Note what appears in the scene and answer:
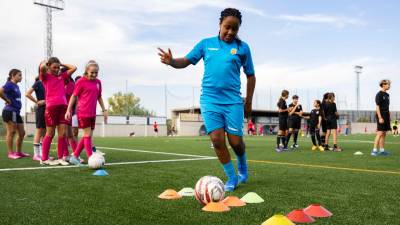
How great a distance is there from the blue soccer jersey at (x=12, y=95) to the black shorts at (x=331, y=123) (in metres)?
9.27

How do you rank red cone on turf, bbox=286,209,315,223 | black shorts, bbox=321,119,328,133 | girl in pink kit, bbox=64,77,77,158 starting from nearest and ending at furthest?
red cone on turf, bbox=286,209,315,223 < girl in pink kit, bbox=64,77,77,158 < black shorts, bbox=321,119,328,133

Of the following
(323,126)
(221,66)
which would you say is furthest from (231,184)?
(323,126)

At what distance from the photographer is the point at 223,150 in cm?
488

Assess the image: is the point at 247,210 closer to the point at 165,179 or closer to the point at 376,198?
the point at 376,198

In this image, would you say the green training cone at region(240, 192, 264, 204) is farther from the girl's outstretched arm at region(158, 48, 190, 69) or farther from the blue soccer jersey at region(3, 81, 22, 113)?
the blue soccer jersey at region(3, 81, 22, 113)

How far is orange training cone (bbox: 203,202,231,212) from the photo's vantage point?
3582mm

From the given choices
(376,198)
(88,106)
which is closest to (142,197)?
(376,198)

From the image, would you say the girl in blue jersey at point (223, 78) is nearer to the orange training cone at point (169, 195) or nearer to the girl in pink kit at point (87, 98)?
the orange training cone at point (169, 195)

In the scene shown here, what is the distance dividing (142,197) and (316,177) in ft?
9.30

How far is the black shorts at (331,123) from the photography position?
42.8 feet

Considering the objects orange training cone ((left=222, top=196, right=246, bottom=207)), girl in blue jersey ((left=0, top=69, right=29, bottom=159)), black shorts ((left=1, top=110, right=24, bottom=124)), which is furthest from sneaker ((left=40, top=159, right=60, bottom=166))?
orange training cone ((left=222, top=196, right=246, bottom=207))

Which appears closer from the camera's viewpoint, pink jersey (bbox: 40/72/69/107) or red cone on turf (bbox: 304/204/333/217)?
red cone on turf (bbox: 304/204/333/217)

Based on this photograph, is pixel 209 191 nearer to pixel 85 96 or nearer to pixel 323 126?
pixel 85 96

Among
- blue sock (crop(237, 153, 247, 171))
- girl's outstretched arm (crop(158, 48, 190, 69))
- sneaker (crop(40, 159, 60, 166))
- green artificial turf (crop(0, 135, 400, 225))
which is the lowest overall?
sneaker (crop(40, 159, 60, 166))
